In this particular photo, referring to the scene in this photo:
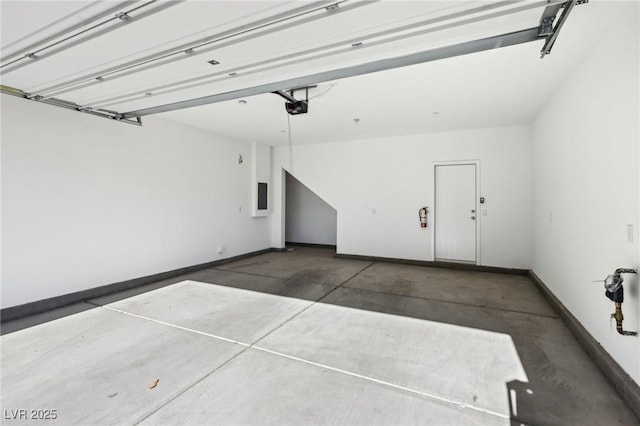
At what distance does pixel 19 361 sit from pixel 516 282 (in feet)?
20.8

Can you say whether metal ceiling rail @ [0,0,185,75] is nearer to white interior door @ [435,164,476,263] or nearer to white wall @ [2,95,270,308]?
white wall @ [2,95,270,308]

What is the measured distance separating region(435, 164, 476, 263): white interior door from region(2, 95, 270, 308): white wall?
15.3 ft

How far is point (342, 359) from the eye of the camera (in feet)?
7.59

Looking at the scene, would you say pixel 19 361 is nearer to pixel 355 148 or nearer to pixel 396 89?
pixel 396 89

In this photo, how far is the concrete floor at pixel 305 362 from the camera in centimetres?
173

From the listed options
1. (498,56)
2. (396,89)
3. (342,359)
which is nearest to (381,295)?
(342,359)

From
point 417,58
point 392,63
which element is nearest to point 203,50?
point 392,63

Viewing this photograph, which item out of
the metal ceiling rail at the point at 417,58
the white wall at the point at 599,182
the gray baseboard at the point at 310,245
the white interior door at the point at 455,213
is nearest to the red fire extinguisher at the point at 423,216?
the white interior door at the point at 455,213

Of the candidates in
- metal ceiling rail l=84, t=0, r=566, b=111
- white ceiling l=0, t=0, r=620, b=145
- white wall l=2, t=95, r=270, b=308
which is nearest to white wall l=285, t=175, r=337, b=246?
white wall l=2, t=95, r=270, b=308

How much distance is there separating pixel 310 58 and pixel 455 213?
15.1ft

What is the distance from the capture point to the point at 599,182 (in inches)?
90.8

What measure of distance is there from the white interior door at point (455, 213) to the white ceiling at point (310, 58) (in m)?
1.39

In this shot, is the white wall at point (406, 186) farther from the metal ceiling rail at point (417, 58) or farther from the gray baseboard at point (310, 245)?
the metal ceiling rail at point (417, 58)

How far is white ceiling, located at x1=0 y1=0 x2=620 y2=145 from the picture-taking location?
70.4 inches
